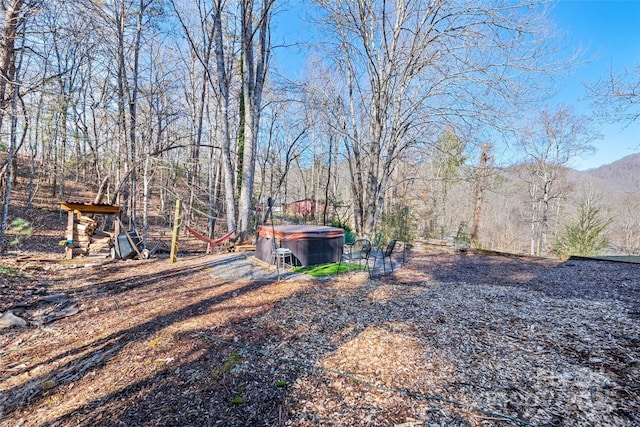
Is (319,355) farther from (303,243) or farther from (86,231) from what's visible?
(86,231)

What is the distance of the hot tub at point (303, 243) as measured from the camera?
5785 mm

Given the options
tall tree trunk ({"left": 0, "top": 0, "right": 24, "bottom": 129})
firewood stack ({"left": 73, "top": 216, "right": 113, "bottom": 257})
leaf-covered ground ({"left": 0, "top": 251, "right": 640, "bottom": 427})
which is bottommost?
leaf-covered ground ({"left": 0, "top": 251, "right": 640, "bottom": 427})

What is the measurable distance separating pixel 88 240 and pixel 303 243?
493 cm

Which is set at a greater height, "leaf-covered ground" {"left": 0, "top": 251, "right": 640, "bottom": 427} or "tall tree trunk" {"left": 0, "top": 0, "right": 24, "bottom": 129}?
"tall tree trunk" {"left": 0, "top": 0, "right": 24, "bottom": 129}

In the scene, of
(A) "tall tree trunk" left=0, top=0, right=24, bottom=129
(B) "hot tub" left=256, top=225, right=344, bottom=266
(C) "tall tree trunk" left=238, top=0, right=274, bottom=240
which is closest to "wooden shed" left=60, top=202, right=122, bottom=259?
(A) "tall tree trunk" left=0, top=0, right=24, bottom=129

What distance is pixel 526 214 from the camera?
20.5m

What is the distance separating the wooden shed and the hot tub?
342 cm

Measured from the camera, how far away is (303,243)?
5832 millimetres

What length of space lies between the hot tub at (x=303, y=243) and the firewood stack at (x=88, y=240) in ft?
12.1

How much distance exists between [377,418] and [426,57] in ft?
31.2

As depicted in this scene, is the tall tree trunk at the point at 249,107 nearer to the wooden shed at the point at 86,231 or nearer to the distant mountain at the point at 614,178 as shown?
the wooden shed at the point at 86,231

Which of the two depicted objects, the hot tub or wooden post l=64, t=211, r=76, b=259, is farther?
wooden post l=64, t=211, r=76, b=259

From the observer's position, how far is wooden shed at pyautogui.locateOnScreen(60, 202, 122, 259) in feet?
19.8

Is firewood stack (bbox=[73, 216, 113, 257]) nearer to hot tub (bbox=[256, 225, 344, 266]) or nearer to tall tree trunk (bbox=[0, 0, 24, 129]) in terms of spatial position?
tall tree trunk (bbox=[0, 0, 24, 129])
